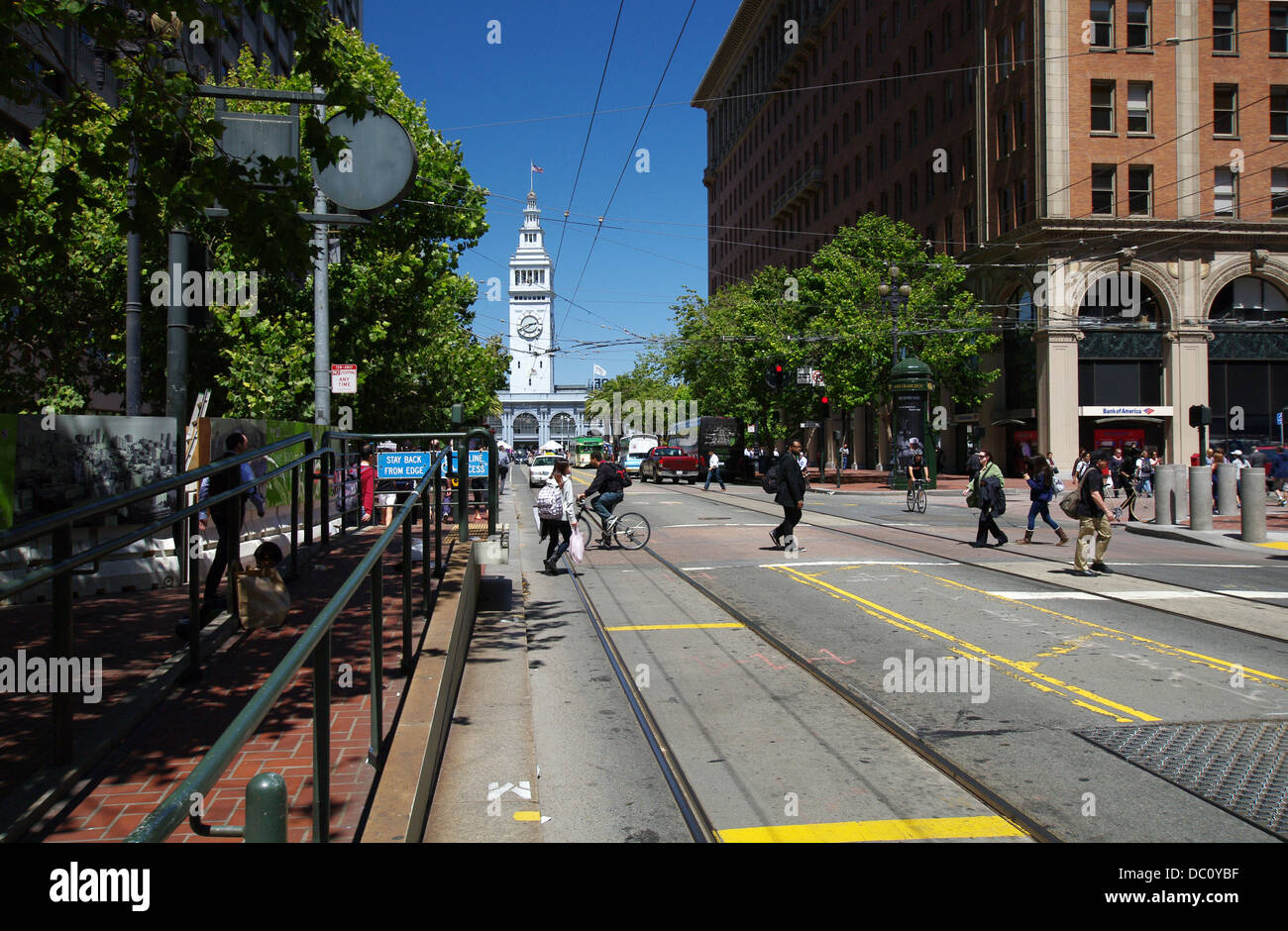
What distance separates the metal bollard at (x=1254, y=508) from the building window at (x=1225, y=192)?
83.9 ft

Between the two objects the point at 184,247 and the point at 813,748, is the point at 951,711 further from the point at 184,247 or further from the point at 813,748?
the point at 184,247

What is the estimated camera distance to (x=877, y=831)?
15.7 feet

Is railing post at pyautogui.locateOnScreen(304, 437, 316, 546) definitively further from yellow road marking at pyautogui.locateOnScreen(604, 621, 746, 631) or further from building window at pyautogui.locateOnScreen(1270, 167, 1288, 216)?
building window at pyautogui.locateOnScreen(1270, 167, 1288, 216)

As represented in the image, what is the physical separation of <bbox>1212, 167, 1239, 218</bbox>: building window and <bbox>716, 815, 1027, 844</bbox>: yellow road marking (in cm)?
4157

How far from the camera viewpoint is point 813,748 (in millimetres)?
6121

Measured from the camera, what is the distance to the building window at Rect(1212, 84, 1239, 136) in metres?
39.2

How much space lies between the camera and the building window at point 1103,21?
127 ft

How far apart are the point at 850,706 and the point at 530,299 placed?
15315 centimetres

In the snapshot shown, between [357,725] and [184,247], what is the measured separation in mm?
6569

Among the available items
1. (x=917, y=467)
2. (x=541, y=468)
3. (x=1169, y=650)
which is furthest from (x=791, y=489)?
(x=541, y=468)

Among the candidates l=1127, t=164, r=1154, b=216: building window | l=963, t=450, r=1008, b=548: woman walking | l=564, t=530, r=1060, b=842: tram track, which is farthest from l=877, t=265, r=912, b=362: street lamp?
l=564, t=530, r=1060, b=842: tram track

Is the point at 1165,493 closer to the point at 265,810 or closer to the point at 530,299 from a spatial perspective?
the point at 265,810

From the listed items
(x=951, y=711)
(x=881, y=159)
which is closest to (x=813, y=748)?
(x=951, y=711)

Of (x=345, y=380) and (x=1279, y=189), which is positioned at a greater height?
(x=1279, y=189)
